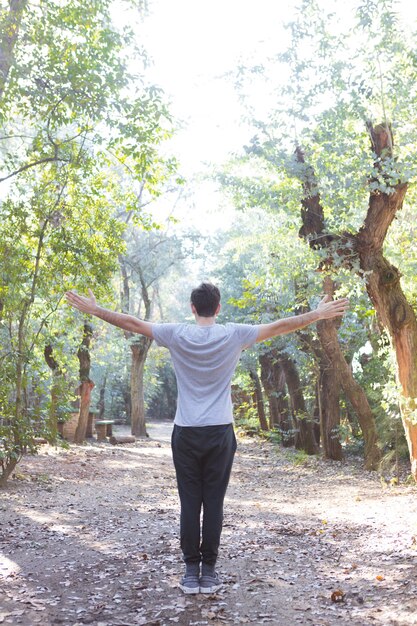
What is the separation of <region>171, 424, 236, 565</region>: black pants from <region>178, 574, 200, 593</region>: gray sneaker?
11 cm

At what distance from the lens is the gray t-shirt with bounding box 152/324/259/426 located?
14.6ft

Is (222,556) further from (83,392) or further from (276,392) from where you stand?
(276,392)

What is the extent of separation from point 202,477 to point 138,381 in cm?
2383

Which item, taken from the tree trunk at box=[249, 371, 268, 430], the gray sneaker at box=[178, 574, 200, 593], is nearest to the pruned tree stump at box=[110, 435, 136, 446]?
the tree trunk at box=[249, 371, 268, 430]

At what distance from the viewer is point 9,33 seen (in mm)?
9859

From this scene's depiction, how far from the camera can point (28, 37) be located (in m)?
10.6

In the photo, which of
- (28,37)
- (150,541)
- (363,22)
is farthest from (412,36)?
(150,541)

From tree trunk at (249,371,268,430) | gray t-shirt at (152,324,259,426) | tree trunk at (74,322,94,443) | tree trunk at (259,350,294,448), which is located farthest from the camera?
tree trunk at (249,371,268,430)

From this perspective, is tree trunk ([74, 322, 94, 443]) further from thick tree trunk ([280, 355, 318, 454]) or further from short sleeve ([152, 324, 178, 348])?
short sleeve ([152, 324, 178, 348])

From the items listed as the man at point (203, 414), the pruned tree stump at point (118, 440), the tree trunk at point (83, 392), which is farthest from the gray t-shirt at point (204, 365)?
the pruned tree stump at point (118, 440)

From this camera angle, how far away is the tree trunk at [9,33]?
9.76 metres

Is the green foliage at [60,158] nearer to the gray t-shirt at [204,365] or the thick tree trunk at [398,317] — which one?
the thick tree trunk at [398,317]

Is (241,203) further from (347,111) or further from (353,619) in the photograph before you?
(353,619)

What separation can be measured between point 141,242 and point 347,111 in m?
19.9
